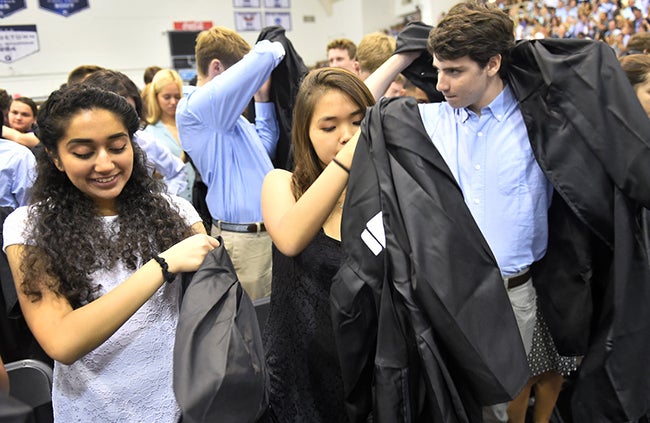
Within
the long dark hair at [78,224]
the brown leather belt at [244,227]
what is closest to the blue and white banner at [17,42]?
the brown leather belt at [244,227]

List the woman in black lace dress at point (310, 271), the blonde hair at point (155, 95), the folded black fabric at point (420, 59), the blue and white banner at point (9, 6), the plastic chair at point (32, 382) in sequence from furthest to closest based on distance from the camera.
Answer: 1. the blue and white banner at point (9, 6)
2. the blonde hair at point (155, 95)
3. the folded black fabric at point (420, 59)
4. the plastic chair at point (32, 382)
5. the woman in black lace dress at point (310, 271)

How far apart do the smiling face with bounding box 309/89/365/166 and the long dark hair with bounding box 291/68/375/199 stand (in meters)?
0.02

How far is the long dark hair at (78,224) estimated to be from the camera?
3.82 feet

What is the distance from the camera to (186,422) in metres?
1.01

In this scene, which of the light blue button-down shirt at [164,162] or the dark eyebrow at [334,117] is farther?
the light blue button-down shirt at [164,162]

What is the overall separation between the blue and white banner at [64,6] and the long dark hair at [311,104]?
46.6 ft

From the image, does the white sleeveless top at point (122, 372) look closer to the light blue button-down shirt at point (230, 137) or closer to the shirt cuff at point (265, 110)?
the light blue button-down shirt at point (230, 137)

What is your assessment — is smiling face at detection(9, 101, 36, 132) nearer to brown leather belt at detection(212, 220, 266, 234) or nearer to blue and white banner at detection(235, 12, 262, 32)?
brown leather belt at detection(212, 220, 266, 234)

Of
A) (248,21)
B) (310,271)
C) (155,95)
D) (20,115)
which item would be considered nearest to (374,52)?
(155,95)

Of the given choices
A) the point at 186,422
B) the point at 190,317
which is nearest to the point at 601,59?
the point at 190,317

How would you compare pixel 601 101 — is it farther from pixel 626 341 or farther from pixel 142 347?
pixel 142 347

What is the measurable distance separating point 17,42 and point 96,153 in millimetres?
14034

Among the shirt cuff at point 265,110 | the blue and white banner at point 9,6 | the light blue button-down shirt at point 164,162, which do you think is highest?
the blue and white banner at point 9,6

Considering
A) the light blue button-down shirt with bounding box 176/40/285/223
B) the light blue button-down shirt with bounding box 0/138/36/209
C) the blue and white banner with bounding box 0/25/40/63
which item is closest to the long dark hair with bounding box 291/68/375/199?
the light blue button-down shirt with bounding box 176/40/285/223
